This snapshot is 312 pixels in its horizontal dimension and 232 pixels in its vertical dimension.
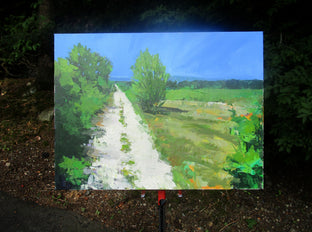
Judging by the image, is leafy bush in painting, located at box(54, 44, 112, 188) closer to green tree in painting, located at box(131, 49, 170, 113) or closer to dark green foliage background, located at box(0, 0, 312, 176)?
green tree in painting, located at box(131, 49, 170, 113)

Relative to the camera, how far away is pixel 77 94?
156 cm

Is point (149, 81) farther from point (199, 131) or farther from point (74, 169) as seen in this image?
point (74, 169)

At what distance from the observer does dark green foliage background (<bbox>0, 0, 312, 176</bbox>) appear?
2113mm

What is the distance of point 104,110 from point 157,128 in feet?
1.21

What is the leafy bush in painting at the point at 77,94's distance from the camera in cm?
154

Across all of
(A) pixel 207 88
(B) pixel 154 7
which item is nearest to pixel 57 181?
(A) pixel 207 88

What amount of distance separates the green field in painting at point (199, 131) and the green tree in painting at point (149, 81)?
0.05 m

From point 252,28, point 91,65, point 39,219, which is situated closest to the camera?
point 91,65

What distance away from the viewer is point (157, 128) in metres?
1.59

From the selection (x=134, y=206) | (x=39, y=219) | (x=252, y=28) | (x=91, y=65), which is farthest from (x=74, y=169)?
(x=252, y=28)

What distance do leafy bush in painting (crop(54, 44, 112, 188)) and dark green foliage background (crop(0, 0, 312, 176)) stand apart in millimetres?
1445

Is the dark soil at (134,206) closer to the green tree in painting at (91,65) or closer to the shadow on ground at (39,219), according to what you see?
the shadow on ground at (39,219)

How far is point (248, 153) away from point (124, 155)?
0.81 m

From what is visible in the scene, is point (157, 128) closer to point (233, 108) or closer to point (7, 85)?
point (233, 108)
